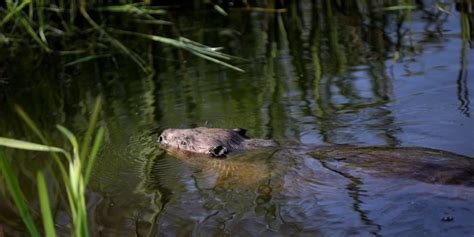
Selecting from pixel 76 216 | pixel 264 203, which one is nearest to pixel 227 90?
pixel 264 203

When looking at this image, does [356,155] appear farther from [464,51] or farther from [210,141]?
[464,51]

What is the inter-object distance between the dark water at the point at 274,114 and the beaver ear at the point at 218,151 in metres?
0.08

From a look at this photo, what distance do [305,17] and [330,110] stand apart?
271cm

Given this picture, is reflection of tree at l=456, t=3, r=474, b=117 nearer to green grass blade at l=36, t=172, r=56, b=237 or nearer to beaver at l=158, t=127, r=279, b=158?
beaver at l=158, t=127, r=279, b=158

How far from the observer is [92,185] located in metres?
3.84

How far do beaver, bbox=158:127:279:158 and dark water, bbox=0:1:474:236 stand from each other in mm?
76

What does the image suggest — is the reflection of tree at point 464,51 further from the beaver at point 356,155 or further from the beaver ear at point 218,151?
the beaver ear at point 218,151

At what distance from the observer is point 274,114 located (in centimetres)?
468

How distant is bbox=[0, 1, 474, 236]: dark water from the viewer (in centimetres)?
326

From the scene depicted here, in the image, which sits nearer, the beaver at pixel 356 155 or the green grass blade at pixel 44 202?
the green grass blade at pixel 44 202

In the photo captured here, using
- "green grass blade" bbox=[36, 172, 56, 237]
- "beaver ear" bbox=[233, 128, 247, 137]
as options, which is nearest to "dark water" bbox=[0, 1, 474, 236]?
"beaver ear" bbox=[233, 128, 247, 137]

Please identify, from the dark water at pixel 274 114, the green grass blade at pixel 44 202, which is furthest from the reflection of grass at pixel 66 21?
the green grass blade at pixel 44 202

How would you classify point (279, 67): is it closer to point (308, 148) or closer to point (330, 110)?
point (330, 110)

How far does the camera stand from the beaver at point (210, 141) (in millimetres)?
4262
